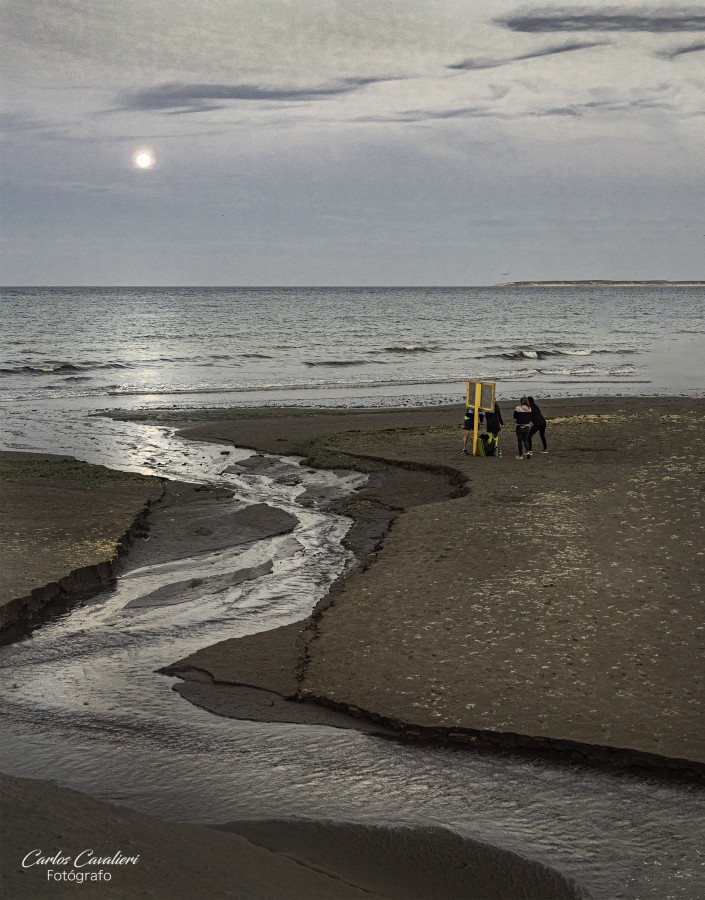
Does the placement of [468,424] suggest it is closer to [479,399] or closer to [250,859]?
[479,399]

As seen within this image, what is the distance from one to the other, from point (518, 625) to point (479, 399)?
31.7 feet

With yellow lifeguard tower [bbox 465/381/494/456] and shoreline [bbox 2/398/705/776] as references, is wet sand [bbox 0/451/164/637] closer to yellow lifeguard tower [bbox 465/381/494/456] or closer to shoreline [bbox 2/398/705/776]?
shoreline [bbox 2/398/705/776]

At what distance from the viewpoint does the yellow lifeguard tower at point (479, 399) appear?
1795cm

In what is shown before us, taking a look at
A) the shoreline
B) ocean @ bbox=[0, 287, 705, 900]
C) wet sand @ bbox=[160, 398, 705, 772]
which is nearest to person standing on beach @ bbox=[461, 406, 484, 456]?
the shoreline

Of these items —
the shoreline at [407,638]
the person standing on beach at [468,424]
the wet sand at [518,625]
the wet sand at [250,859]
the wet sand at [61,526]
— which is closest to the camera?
the wet sand at [250,859]

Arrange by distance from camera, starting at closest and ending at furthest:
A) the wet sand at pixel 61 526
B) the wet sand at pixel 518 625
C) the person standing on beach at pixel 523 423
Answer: the wet sand at pixel 518 625 → the wet sand at pixel 61 526 → the person standing on beach at pixel 523 423

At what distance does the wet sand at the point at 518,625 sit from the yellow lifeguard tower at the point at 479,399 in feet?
6.03

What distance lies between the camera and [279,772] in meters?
6.60

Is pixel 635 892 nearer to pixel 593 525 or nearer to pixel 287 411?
pixel 593 525

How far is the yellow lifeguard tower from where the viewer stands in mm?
17953

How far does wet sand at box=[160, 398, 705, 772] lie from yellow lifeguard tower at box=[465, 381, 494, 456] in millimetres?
1839

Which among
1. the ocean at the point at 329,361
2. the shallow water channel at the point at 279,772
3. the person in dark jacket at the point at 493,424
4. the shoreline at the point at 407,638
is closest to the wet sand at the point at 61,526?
the shoreline at the point at 407,638

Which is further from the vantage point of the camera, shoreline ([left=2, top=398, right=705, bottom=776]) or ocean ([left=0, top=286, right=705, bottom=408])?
ocean ([left=0, top=286, right=705, bottom=408])

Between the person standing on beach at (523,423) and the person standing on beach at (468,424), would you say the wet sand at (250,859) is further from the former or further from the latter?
the person standing on beach at (468,424)
